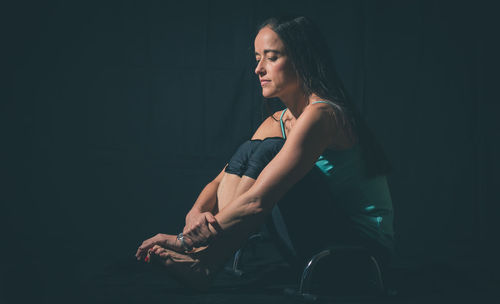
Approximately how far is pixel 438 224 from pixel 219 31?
2.11 meters

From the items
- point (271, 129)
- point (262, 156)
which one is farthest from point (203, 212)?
point (271, 129)

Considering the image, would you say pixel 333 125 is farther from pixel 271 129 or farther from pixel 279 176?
pixel 271 129

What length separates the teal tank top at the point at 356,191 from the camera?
6.27ft

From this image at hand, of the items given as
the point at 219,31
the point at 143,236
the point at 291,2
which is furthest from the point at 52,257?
the point at 291,2

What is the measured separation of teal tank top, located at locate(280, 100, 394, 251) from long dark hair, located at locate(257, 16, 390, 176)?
0.04m

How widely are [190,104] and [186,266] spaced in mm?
1958

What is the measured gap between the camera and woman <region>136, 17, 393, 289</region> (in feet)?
5.69

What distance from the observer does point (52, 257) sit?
2.77 m

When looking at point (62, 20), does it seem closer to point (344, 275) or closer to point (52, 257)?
point (52, 257)

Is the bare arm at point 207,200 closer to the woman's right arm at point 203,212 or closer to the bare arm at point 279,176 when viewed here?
the woman's right arm at point 203,212

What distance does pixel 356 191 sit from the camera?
76.0 inches

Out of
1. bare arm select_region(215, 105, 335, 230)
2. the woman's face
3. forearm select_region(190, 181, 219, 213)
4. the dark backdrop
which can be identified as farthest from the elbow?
the dark backdrop

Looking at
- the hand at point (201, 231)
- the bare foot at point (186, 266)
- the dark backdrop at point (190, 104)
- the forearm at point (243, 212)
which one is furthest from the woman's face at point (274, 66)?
the dark backdrop at point (190, 104)

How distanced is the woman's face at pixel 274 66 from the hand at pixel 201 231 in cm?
59
